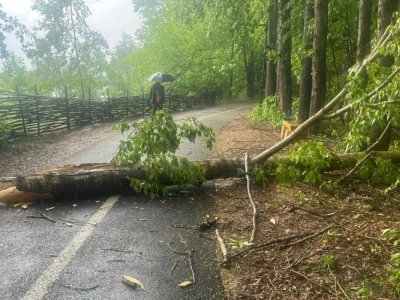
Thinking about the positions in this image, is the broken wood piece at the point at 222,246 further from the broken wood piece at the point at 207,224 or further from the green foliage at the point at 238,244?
the broken wood piece at the point at 207,224

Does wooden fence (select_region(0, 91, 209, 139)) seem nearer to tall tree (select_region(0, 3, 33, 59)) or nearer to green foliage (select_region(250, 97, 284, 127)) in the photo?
tall tree (select_region(0, 3, 33, 59))

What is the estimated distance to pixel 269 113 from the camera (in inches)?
597

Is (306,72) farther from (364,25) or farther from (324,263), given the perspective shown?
(324,263)

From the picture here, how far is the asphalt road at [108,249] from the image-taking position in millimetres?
3184

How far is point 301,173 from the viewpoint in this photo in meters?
5.92

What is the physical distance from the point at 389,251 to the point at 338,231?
0.61 meters

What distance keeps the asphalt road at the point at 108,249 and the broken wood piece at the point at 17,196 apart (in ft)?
0.67

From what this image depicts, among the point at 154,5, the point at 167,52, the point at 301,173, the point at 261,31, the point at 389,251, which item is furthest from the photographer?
the point at 154,5

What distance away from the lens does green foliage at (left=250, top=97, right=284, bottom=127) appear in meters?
Answer: 13.5

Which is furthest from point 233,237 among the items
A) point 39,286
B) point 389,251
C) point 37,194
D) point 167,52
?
point 167,52

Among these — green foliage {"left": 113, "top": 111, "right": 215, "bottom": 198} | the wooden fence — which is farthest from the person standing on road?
green foliage {"left": 113, "top": 111, "right": 215, "bottom": 198}

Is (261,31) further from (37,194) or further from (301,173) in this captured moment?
(37,194)

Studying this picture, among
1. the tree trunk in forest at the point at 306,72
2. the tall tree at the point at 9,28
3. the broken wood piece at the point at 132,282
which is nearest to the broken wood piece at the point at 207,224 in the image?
the broken wood piece at the point at 132,282

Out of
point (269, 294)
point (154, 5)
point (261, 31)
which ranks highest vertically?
point (154, 5)
